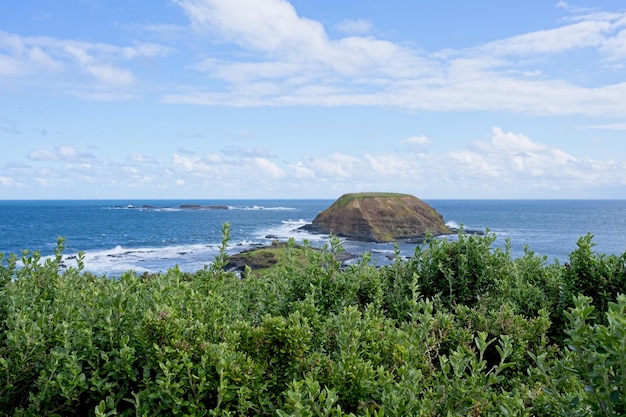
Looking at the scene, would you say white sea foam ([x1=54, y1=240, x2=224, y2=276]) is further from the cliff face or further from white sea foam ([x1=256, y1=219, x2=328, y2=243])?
the cliff face

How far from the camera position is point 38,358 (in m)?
4.52

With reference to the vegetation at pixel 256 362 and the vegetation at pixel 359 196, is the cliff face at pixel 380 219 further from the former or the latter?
the vegetation at pixel 256 362

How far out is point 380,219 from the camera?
96.4 m

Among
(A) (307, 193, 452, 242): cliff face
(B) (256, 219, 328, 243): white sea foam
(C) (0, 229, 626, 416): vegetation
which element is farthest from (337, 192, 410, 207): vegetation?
(C) (0, 229, 626, 416): vegetation

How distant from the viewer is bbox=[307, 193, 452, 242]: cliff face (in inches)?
3661

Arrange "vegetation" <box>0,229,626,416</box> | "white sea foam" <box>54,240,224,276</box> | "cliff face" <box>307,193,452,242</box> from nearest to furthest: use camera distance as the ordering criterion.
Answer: "vegetation" <box>0,229,626,416</box> → "white sea foam" <box>54,240,224,276</box> → "cliff face" <box>307,193,452,242</box>

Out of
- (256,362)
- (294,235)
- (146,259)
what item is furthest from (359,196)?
(256,362)

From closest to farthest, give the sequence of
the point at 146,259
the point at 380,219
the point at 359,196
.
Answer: the point at 146,259, the point at 380,219, the point at 359,196

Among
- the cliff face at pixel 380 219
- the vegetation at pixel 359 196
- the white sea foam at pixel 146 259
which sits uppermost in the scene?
the vegetation at pixel 359 196

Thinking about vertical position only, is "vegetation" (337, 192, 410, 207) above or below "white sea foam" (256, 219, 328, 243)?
above

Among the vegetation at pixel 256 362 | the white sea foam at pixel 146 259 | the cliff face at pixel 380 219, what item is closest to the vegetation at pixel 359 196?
the cliff face at pixel 380 219

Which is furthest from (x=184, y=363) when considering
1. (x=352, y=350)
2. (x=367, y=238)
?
Answer: (x=367, y=238)

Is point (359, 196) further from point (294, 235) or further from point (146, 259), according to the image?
point (146, 259)

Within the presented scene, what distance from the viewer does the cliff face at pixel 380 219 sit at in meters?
93.0
